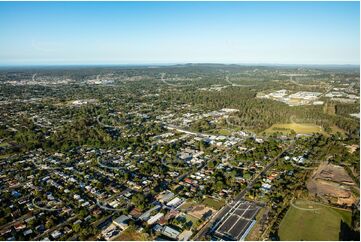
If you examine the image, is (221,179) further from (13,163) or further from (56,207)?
(13,163)

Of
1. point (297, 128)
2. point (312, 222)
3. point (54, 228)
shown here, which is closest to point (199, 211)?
point (312, 222)

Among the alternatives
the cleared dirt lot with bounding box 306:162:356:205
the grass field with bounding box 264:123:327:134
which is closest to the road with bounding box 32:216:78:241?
the cleared dirt lot with bounding box 306:162:356:205

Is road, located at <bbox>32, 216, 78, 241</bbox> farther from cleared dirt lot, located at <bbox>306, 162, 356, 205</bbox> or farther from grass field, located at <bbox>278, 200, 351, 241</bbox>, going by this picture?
cleared dirt lot, located at <bbox>306, 162, 356, 205</bbox>

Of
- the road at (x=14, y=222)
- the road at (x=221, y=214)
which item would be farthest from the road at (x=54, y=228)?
the road at (x=221, y=214)

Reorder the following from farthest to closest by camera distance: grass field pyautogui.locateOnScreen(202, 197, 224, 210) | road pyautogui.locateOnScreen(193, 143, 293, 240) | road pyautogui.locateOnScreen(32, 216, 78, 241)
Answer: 1. grass field pyautogui.locateOnScreen(202, 197, 224, 210)
2. road pyautogui.locateOnScreen(32, 216, 78, 241)
3. road pyautogui.locateOnScreen(193, 143, 293, 240)

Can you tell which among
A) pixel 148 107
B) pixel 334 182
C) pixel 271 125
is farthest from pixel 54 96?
pixel 334 182

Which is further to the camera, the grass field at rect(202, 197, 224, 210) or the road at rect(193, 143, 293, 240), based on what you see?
the grass field at rect(202, 197, 224, 210)

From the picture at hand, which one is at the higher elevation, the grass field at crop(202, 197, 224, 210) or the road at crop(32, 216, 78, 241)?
the grass field at crop(202, 197, 224, 210)
